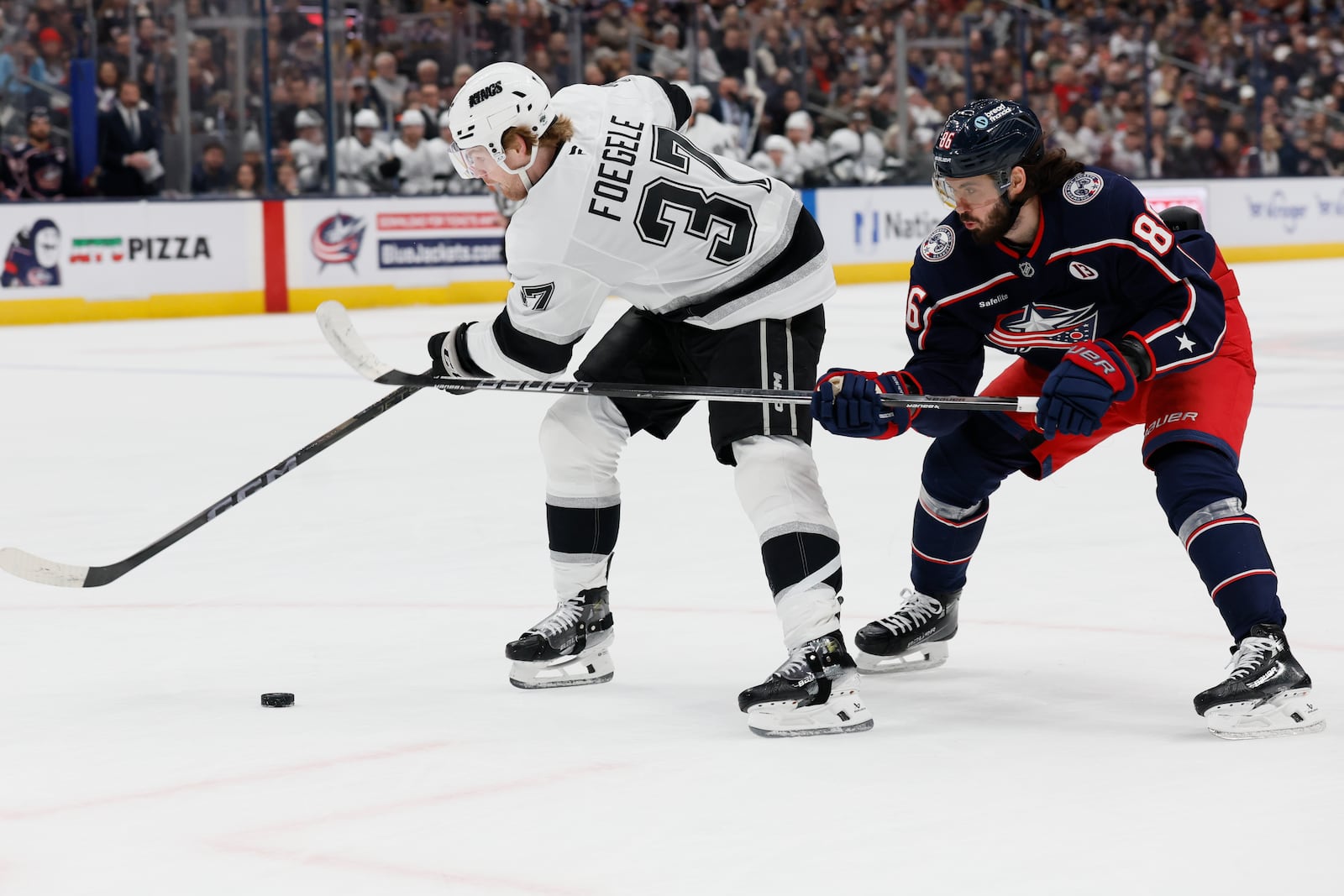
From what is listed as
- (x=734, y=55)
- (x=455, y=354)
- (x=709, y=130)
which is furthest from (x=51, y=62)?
(x=455, y=354)

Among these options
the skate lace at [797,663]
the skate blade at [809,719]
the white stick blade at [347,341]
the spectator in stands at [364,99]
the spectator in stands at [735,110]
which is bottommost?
the spectator in stands at [735,110]

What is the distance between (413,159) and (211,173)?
153 cm

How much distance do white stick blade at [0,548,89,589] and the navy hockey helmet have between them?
1755 mm

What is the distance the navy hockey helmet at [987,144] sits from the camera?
2.98 m

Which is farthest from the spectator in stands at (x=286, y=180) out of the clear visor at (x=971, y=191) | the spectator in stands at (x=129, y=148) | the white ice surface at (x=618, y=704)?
the clear visor at (x=971, y=191)

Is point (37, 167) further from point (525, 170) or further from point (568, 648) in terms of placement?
point (525, 170)

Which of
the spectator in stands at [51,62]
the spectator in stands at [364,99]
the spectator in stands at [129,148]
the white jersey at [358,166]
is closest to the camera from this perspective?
the spectator in stands at [51,62]

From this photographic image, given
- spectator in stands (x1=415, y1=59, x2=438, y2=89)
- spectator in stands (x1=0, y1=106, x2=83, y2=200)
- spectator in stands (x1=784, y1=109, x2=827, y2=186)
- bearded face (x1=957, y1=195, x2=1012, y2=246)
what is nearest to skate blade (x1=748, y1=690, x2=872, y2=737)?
bearded face (x1=957, y1=195, x2=1012, y2=246)

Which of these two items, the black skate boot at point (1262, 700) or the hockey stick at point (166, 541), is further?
the hockey stick at point (166, 541)

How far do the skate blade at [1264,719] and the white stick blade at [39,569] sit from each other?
2.05 metres

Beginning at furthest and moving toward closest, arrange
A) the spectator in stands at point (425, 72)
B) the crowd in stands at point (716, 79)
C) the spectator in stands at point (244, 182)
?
the spectator in stands at point (425, 72), the spectator in stands at point (244, 182), the crowd in stands at point (716, 79)

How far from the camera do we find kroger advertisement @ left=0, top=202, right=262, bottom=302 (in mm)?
11727

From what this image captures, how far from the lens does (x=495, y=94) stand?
3.01 m

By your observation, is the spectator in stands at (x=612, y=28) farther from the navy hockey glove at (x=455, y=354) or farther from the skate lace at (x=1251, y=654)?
the skate lace at (x=1251, y=654)
